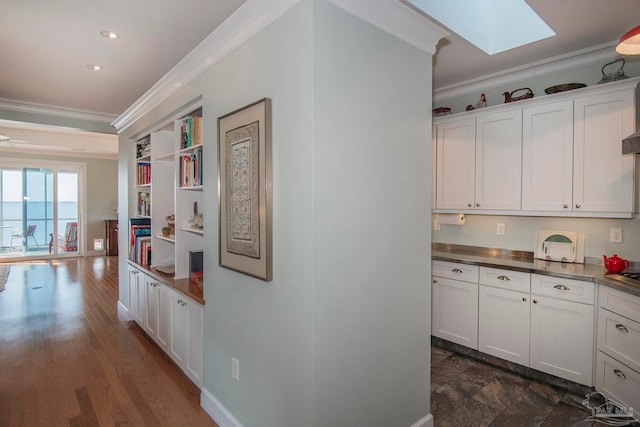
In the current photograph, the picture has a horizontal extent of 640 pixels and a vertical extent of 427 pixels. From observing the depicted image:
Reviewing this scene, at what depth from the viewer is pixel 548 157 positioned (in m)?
2.87

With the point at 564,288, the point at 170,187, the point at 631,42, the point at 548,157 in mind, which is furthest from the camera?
the point at 170,187

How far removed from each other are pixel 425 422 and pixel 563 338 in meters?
1.29

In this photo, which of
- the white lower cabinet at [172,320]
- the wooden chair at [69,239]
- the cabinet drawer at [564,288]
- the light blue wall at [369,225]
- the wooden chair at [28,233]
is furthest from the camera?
the wooden chair at [69,239]

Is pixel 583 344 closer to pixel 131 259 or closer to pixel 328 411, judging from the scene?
pixel 328 411

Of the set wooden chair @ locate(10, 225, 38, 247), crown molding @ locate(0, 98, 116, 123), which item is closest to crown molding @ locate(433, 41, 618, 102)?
crown molding @ locate(0, 98, 116, 123)

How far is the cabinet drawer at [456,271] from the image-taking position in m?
3.10

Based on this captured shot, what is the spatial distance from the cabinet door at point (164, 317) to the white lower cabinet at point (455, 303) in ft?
8.04

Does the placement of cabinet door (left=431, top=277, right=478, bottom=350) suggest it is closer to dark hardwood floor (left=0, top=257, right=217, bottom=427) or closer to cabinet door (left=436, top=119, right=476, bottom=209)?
cabinet door (left=436, top=119, right=476, bottom=209)

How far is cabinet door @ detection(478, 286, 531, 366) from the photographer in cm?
279

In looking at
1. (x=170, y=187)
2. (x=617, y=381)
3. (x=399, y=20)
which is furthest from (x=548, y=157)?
(x=170, y=187)

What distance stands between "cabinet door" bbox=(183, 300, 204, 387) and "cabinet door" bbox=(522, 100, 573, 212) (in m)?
2.81

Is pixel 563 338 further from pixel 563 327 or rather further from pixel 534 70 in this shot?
pixel 534 70

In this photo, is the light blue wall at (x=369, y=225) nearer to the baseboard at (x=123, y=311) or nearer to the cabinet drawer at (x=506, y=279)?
the cabinet drawer at (x=506, y=279)

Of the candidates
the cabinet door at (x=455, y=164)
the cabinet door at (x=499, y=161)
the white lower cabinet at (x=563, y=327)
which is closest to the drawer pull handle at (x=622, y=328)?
the white lower cabinet at (x=563, y=327)
